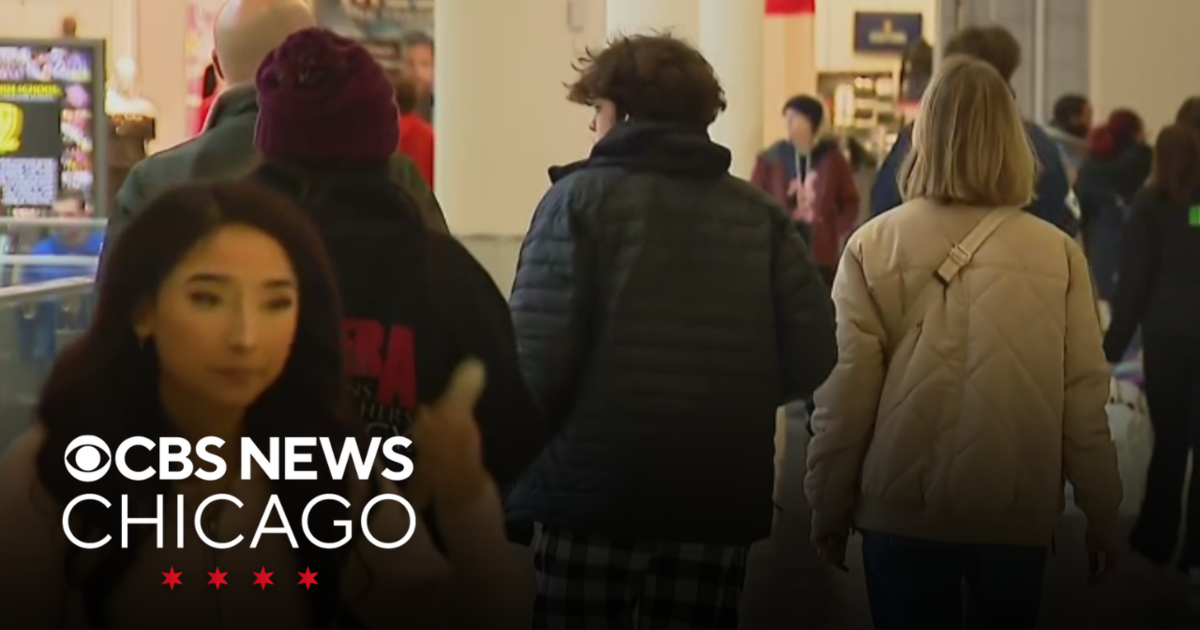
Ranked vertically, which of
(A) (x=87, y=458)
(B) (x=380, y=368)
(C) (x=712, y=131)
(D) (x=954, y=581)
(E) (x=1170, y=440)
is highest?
(C) (x=712, y=131)

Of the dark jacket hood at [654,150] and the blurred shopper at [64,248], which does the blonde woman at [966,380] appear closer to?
the dark jacket hood at [654,150]

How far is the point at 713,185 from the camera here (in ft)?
9.63

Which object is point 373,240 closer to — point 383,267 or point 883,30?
point 383,267

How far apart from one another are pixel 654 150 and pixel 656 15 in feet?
7.63

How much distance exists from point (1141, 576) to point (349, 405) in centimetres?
195

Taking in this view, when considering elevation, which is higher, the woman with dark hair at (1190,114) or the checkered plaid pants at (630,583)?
the woman with dark hair at (1190,114)

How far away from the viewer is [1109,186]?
3.98 meters

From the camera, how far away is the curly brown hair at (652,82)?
2.89 meters

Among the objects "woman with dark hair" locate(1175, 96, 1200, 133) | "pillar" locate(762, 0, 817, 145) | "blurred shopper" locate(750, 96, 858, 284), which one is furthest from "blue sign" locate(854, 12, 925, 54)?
"woman with dark hair" locate(1175, 96, 1200, 133)

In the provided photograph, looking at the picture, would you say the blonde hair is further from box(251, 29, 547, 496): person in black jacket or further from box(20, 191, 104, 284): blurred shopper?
box(20, 191, 104, 284): blurred shopper

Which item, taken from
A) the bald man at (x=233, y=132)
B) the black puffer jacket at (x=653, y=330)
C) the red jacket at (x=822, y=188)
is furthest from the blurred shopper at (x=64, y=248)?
the red jacket at (x=822, y=188)

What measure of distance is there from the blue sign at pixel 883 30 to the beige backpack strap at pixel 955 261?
11313 mm

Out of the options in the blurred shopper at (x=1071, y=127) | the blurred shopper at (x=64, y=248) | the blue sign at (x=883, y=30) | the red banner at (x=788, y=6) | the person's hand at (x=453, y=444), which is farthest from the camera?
the blue sign at (x=883, y=30)

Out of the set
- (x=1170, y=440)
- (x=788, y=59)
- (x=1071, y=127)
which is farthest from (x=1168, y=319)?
(x=788, y=59)
